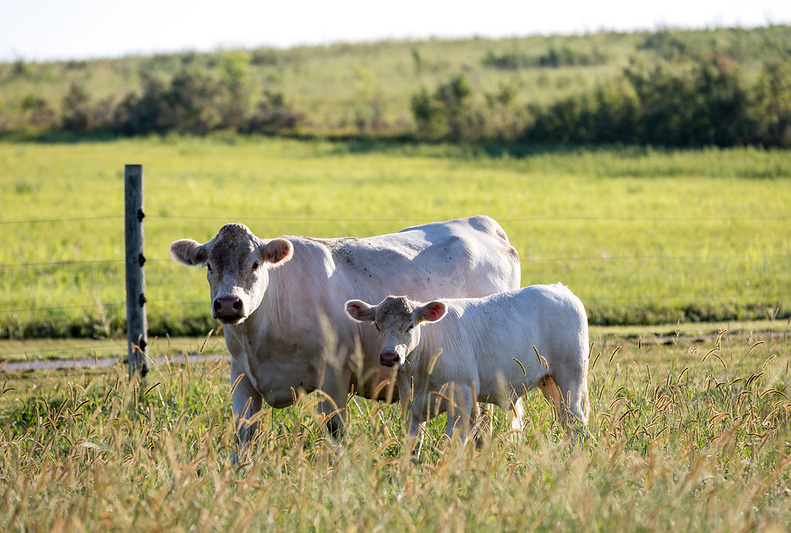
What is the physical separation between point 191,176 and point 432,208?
33.1 feet

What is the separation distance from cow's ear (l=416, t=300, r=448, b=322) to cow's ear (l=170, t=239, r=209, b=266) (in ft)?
5.05

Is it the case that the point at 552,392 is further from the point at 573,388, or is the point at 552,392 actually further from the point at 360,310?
the point at 360,310

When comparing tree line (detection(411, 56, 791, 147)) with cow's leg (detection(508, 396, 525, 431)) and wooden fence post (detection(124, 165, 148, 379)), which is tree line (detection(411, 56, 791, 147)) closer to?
wooden fence post (detection(124, 165, 148, 379))

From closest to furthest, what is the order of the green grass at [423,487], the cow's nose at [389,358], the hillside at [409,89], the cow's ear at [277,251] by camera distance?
the green grass at [423,487], the cow's nose at [389,358], the cow's ear at [277,251], the hillside at [409,89]

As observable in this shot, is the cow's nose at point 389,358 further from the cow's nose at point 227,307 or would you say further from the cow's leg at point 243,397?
the cow's leg at point 243,397

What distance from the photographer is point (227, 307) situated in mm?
6055

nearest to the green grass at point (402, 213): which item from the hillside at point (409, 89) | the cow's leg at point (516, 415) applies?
the cow's leg at point (516, 415)

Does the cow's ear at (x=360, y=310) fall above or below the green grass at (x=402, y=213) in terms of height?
above

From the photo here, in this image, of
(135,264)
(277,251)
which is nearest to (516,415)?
(277,251)

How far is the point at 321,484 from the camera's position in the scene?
4.66 metres

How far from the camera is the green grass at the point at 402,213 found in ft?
41.5

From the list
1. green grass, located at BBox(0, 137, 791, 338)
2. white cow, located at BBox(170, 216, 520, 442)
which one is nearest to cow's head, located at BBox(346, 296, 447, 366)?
white cow, located at BBox(170, 216, 520, 442)

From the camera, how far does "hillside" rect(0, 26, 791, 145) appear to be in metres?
38.4

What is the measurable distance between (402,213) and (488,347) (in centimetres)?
1506
